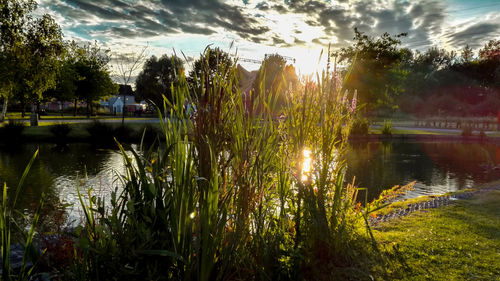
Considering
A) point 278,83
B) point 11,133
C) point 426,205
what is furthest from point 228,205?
point 11,133

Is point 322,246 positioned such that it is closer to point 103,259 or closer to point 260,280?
point 260,280

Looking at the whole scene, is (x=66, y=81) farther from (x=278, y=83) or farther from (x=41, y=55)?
(x=278, y=83)

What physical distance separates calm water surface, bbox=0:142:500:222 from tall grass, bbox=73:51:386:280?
573cm

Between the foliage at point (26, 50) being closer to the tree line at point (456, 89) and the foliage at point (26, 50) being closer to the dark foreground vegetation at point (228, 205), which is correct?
the dark foreground vegetation at point (228, 205)

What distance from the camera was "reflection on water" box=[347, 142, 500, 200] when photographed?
36.0 feet

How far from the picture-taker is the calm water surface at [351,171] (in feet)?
31.2

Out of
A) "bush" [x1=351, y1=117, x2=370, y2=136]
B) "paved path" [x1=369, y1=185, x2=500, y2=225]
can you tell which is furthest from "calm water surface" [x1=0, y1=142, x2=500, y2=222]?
"bush" [x1=351, y1=117, x2=370, y2=136]

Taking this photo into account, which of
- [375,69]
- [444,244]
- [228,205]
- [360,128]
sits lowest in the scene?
[444,244]

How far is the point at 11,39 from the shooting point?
25.3 meters

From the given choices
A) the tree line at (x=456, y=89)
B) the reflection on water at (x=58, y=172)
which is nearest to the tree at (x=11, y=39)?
the reflection on water at (x=58, y=172)

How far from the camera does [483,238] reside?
15.4 ft

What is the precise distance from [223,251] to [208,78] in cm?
127

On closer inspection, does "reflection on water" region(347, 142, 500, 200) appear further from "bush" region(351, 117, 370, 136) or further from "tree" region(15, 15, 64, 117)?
"tree" region(15, 15, 64, 117)

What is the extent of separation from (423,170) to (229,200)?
1377cm
